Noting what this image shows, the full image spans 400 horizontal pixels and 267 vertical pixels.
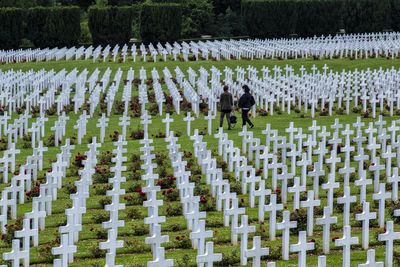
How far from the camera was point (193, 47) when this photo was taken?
197 ft

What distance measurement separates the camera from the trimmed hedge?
243 ft

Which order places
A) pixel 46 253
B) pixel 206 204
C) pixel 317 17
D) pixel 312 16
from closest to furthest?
pixel 46 253 → pixel 206 204 → pixel 312 16 → pixel 317 17

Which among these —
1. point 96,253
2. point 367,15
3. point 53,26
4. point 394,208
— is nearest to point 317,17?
point 367,15

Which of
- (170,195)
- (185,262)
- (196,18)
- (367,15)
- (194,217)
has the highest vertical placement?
(194,217)

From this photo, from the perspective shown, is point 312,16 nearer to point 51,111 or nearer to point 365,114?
point 51,111

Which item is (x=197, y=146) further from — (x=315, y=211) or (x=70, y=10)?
(x=70, y=10)

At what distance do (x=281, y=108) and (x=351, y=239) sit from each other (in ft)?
73.9

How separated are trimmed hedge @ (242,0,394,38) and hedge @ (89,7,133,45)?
8181 millimetres

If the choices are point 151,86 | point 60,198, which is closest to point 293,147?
point 60,198

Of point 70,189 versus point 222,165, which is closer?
point 70,189

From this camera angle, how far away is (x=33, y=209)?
55.7 feet

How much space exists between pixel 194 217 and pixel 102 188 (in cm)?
626

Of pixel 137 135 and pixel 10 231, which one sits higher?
pixel 10 231

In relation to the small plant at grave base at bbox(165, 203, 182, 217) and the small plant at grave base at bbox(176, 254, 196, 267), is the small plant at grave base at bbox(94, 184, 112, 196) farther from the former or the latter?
the small plant at grave base at bbox(176, 254, 196, 267)
